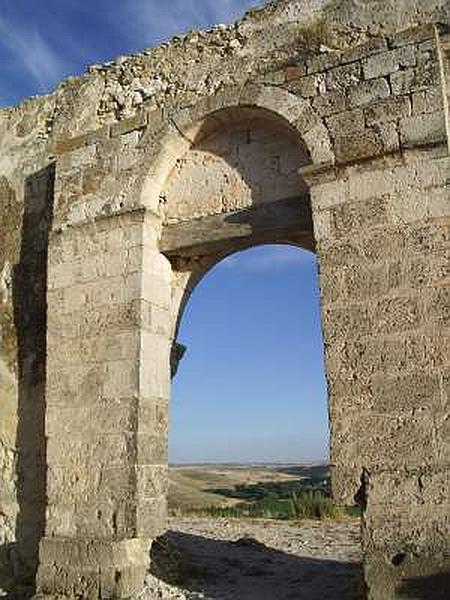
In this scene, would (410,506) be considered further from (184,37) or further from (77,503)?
(184,37)

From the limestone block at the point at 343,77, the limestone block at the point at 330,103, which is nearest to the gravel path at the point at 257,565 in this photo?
the limestone block at the point at 330,103

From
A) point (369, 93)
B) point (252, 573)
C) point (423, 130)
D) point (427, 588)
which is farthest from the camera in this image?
point (252, 573)

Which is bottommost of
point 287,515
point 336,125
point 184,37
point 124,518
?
point 287,515

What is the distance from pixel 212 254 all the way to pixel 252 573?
3008 millimetres

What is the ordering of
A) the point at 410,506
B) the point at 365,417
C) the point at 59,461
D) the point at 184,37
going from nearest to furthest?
the point at 410,506 < the point at 365,417 < the point at 59,461 < the point at 184,37

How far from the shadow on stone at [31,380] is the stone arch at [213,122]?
1.21 m

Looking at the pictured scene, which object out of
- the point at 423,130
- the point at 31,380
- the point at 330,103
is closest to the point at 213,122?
the point at 330,103

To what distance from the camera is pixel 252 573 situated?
20.0 ft

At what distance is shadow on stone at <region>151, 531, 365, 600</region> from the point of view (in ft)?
16.9

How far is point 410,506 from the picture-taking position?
3.94m

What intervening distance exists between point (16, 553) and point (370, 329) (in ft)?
11.4

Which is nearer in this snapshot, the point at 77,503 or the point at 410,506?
the point at 410,506

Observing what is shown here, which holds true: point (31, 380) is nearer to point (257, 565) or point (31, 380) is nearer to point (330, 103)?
point (257, 565)

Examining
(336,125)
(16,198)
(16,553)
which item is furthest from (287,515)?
(336,125)
